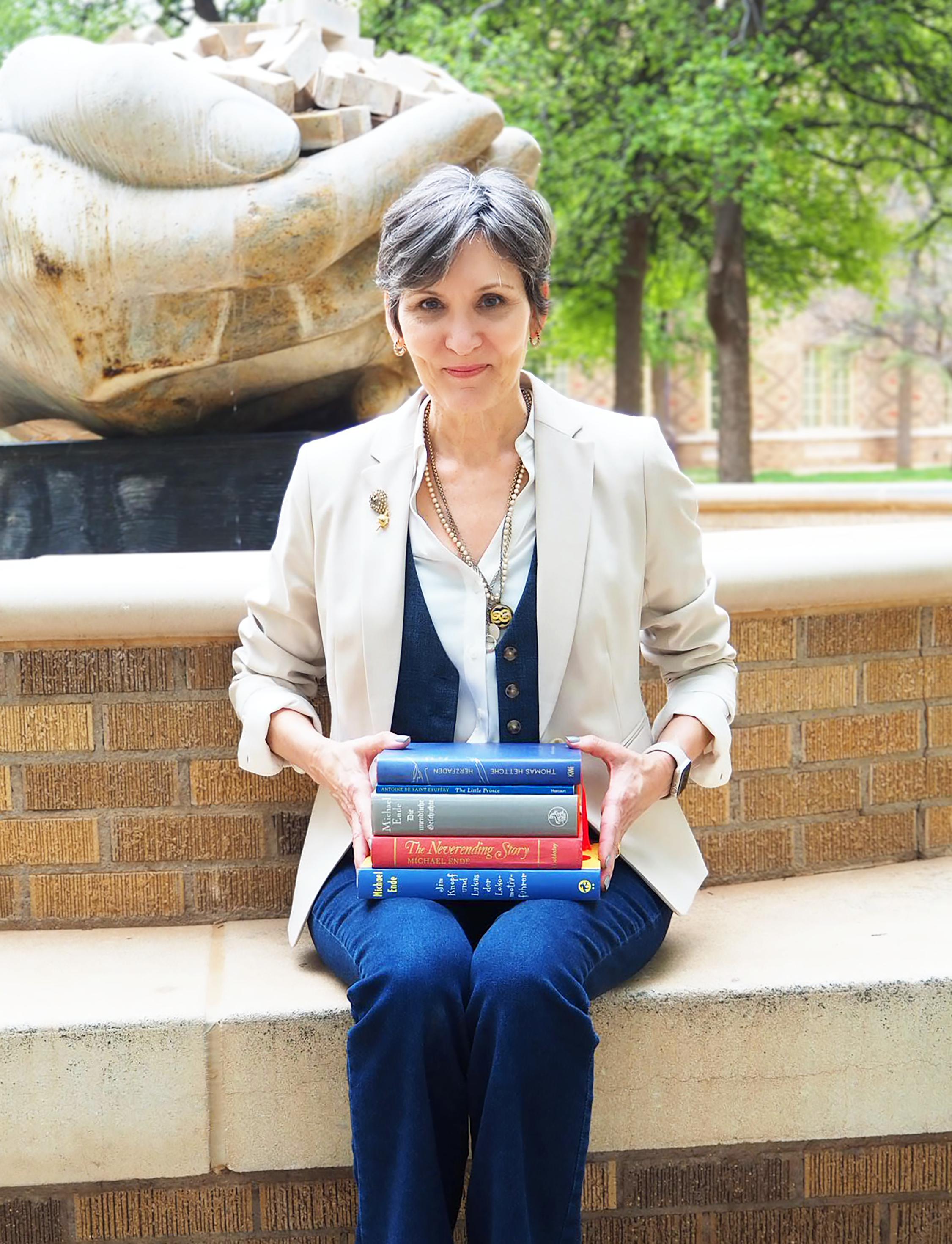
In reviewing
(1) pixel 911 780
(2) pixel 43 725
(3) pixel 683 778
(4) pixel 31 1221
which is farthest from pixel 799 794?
(4) pixel 31 1221

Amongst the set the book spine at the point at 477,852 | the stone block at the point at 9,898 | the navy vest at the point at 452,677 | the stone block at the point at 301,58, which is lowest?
the stone block at the point at 9,898

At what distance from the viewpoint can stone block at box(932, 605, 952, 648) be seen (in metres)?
2.84

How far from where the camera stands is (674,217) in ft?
51.0

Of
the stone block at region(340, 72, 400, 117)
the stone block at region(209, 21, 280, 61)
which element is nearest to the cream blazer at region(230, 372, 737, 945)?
the stone block at region(340, 72, 400, 117)

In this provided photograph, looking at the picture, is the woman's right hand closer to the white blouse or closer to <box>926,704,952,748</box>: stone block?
the white blouse

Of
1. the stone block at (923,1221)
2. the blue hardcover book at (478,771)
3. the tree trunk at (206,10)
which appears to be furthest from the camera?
the tree trunk at (206,10)

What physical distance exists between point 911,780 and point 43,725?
1.70m

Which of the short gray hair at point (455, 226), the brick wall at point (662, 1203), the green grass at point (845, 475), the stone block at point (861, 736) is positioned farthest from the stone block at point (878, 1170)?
the green grass at point (845, 475)

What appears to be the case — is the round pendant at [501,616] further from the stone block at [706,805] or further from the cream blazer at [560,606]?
the stone block at [706,805]

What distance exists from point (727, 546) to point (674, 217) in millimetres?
13408

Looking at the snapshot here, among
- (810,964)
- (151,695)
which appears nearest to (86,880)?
(151,695)

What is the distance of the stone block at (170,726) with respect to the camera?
8.51ft

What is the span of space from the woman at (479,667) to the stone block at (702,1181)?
1.32 feet

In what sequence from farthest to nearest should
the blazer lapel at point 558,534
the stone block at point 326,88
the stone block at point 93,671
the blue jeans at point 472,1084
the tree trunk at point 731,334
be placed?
1. the tree trunk at point 731,334
2. the stone block at point 326,88
3. the stone block at point 93,671
4. the blazer lapel at point 558,534
5. the blue jeans at point 472,1084
